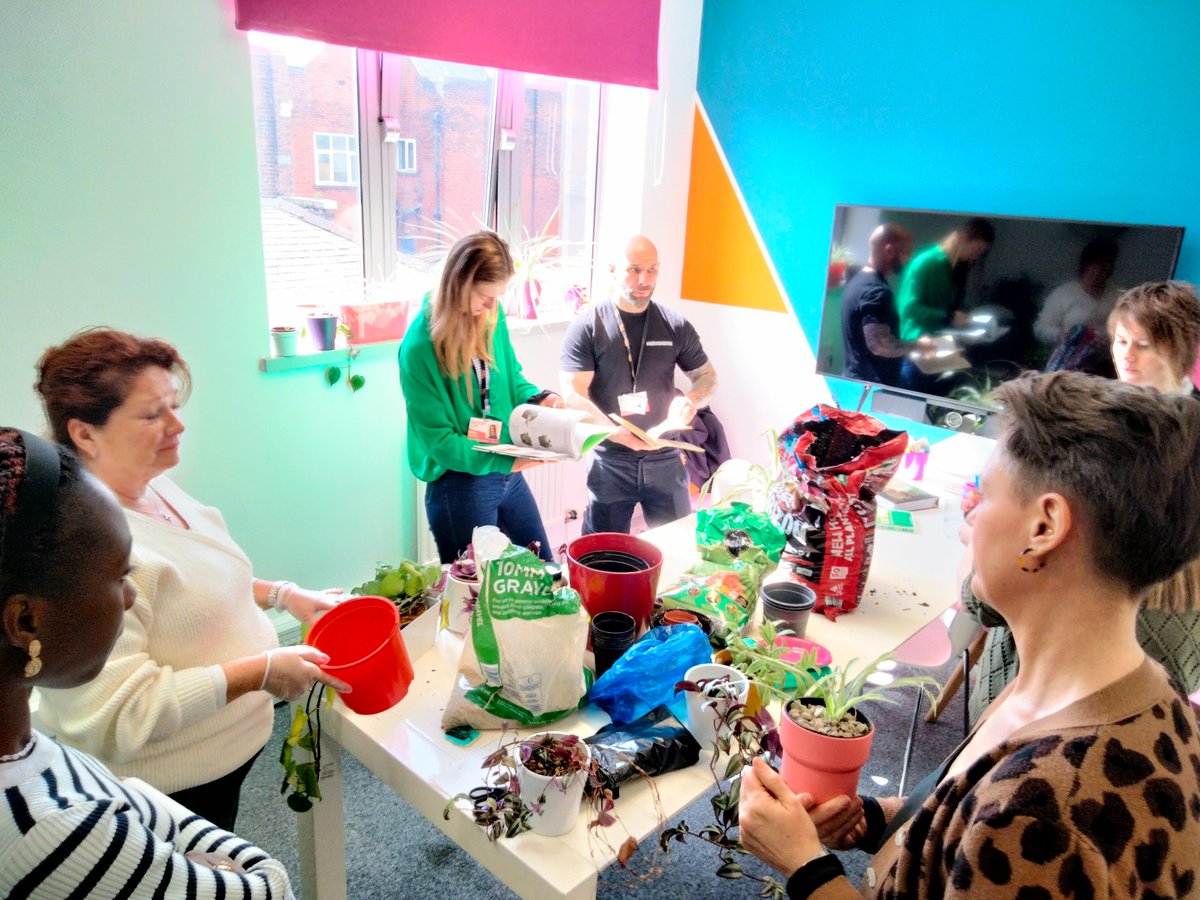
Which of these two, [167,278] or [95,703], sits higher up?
[167,278]

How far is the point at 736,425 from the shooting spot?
4.21m

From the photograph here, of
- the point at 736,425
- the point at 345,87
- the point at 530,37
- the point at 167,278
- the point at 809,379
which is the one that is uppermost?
the point at 530,37

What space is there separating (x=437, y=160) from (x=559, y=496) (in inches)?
63.3

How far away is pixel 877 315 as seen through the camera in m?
3.47

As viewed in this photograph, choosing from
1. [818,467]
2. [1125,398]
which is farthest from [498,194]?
[1125,398]

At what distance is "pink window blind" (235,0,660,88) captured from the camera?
250 cm

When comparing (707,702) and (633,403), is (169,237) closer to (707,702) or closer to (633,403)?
(633,403)

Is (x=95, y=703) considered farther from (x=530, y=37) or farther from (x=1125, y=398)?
(x=530, y=37)

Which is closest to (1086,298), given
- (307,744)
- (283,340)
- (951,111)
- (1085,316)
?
(1085,316)

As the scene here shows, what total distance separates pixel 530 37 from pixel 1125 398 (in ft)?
9.77

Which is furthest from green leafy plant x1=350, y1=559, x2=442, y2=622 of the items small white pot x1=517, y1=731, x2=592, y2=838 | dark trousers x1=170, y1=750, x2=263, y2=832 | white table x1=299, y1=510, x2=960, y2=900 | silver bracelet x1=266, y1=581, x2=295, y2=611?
small white pot x1=517, y1=731, x2=592, y2=838

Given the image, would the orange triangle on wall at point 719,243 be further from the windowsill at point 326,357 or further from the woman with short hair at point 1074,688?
the woman with short hair at point 1074,688

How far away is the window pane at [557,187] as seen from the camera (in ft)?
12.1

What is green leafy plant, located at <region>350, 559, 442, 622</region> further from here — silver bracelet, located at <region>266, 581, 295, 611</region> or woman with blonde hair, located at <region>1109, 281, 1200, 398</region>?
woman with blonde hair, located at <region>1109, 281, 1200, 398</region>
